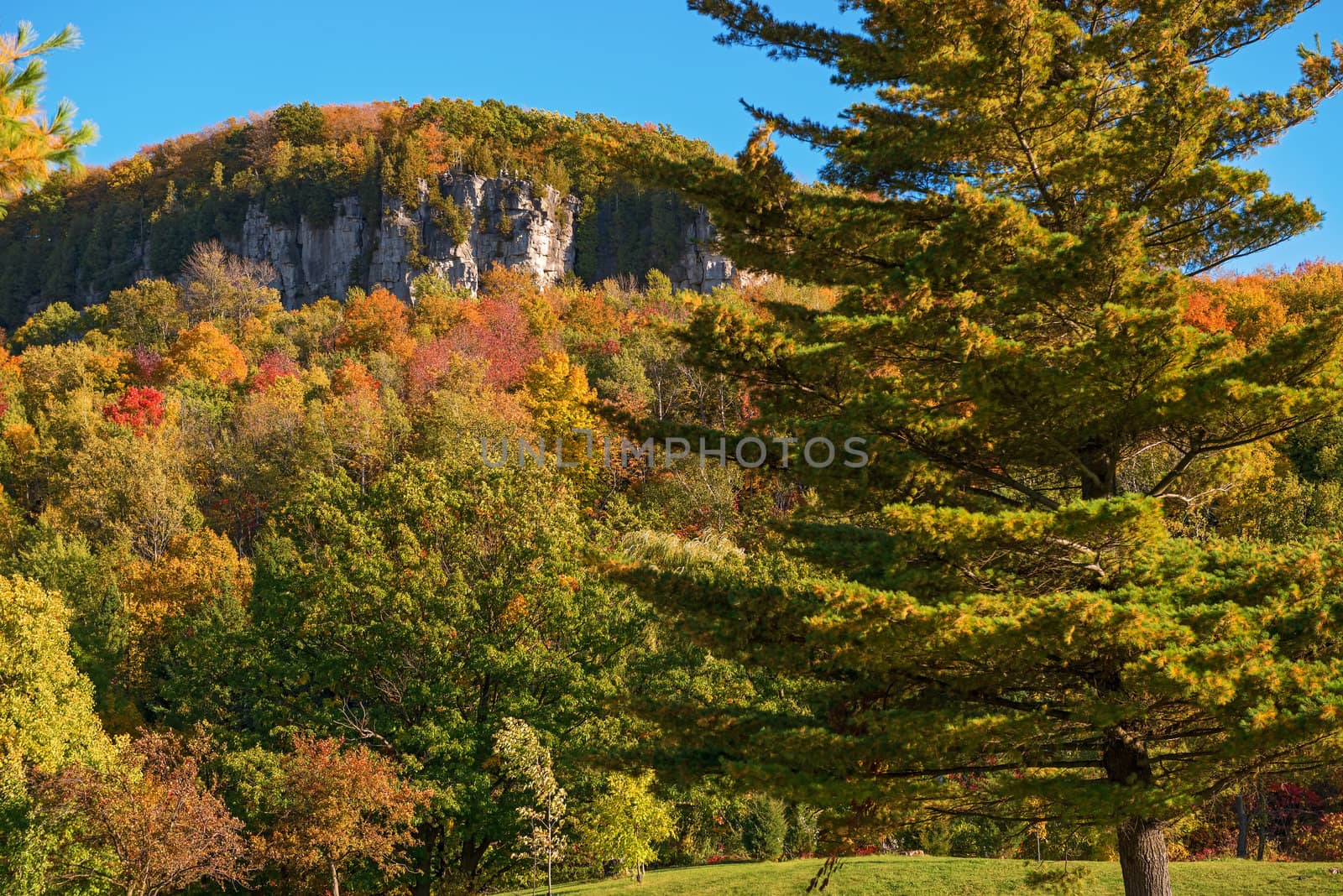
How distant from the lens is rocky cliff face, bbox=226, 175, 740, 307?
291ft

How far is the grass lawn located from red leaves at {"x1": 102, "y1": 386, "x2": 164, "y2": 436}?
38974 millimetres

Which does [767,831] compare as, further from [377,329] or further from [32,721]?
[377,329]

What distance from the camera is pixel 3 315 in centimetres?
10750

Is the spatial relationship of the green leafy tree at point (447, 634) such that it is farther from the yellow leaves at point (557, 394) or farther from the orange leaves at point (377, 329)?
the orange leaves at point (377, 329)

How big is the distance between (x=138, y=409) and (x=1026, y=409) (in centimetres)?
5072

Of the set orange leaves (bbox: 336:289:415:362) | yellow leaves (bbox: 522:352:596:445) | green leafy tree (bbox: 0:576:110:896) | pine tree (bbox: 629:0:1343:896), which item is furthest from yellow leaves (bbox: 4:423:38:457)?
pine tree (bbox: 629:0:1343:896)

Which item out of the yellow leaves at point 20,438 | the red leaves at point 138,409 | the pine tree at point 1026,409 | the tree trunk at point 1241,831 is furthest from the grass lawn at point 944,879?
the yellow leaves at point 20,438

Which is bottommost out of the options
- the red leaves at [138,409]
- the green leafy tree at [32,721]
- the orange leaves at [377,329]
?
the green leafy tree at [32,721]

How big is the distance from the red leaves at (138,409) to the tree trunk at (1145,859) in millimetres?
49135

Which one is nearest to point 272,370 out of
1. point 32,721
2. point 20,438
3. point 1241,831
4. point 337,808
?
point 20,438

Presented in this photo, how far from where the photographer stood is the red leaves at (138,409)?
50.3 m

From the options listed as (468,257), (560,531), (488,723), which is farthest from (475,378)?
(468,257)

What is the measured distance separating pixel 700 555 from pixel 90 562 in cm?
2636

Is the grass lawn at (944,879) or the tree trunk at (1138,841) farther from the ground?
the tree trunk at (1138,841)
